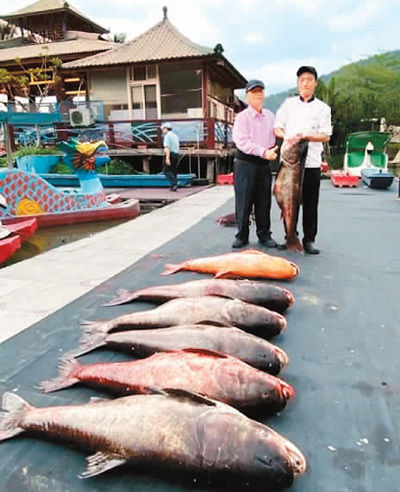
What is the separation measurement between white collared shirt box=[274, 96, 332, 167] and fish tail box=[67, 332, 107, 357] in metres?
2.73

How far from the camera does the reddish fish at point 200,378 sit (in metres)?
1.70

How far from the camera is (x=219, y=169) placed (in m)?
18.0

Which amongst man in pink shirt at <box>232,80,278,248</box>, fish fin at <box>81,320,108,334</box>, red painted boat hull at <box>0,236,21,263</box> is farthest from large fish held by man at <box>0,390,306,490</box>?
red painted boat hull at <box>0,236,21,263</box>

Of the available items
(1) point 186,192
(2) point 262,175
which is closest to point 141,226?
(2) point 262,175

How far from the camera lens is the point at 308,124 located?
410 centimetres

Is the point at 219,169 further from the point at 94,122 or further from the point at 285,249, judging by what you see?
the point at 285,249

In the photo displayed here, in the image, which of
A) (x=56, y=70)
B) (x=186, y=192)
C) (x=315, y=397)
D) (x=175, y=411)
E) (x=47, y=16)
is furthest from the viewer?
(x=47, y=16)

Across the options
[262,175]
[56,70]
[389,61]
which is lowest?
[262,175]

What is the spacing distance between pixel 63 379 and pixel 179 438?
0.93m

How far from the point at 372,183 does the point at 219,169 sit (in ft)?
25.4

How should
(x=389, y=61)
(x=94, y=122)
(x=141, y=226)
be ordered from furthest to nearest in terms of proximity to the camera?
1. (x=389, y=61)
2. (x=94, y=122)
3. (x=141, y=226)

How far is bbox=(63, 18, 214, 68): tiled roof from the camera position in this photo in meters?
16.3

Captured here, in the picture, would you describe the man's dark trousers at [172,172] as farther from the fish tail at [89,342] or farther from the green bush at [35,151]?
the fish tail at [89,342]

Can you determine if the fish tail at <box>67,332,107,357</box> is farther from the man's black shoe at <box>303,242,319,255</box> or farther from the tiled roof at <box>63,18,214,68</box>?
the tiled roof at <box>63,18,214,68</box>
